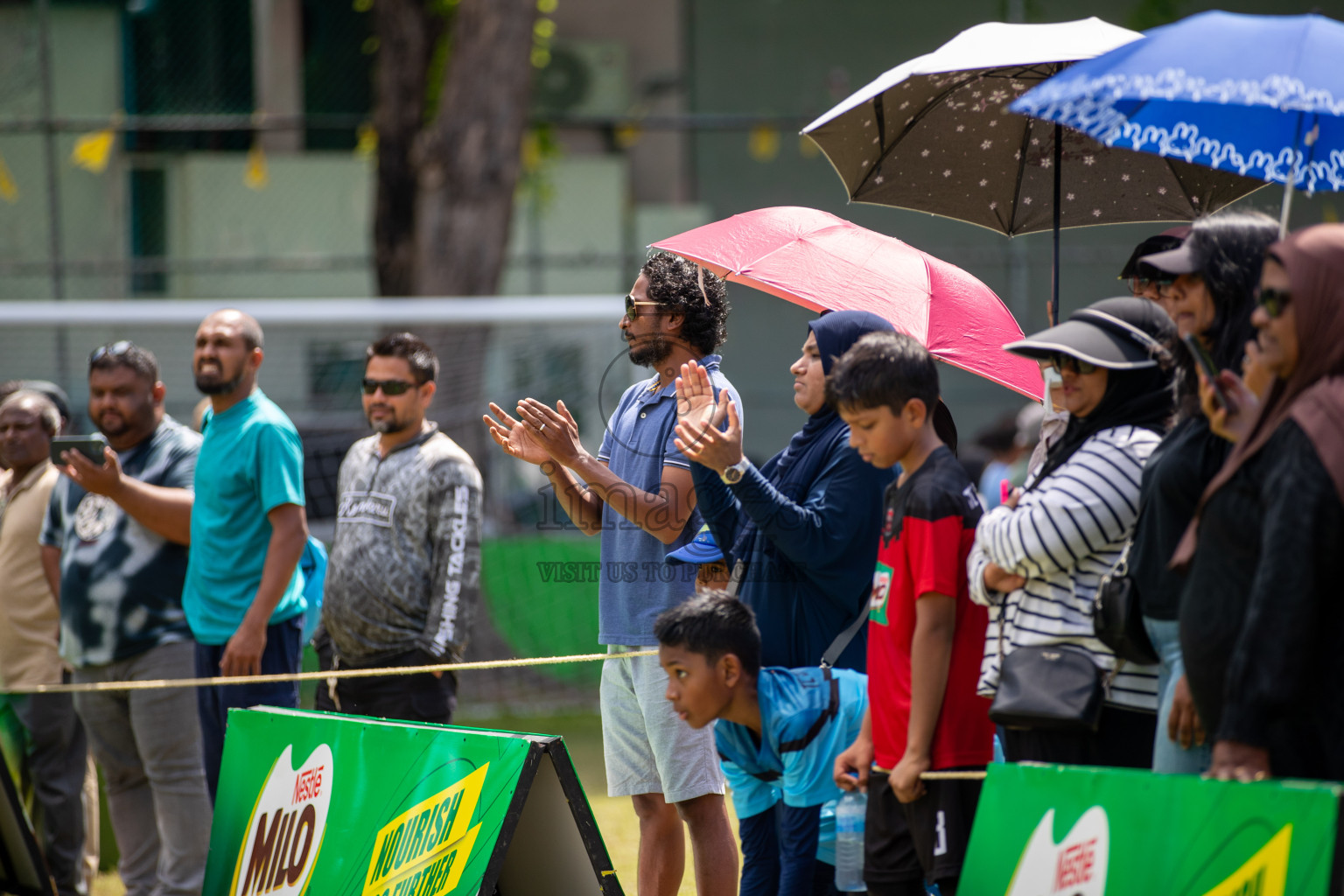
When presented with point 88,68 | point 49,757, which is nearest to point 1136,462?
point 49,757

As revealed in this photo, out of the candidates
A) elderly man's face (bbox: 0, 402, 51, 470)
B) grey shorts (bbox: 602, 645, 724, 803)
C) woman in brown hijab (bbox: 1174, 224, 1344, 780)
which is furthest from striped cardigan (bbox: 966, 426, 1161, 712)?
elderly man's face (bbox: 0, 402, 51, 470)

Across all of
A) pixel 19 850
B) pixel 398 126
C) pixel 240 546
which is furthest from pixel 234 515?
pixel 398 126

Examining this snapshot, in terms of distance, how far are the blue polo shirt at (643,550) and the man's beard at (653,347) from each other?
6 cm

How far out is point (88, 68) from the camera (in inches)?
480

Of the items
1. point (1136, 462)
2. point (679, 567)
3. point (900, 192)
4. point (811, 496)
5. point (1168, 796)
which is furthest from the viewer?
point (900, 192)

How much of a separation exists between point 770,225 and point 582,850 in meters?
1.83

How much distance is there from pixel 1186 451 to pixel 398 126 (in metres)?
8.07

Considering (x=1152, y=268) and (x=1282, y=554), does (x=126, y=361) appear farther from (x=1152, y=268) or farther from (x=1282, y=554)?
(x=1282, y=554)

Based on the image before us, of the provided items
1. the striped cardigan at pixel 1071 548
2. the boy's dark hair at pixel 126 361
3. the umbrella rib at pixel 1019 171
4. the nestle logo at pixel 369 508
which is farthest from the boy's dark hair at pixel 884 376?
the boy's dark hair at pixel 126 361

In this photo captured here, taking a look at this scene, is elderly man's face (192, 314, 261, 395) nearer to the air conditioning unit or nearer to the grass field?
the grass field

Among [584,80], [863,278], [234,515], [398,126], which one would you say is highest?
[584,80]

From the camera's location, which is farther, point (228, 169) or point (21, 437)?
point (228, 169)

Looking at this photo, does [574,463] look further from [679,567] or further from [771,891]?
[771,891]

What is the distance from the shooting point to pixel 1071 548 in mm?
2664
